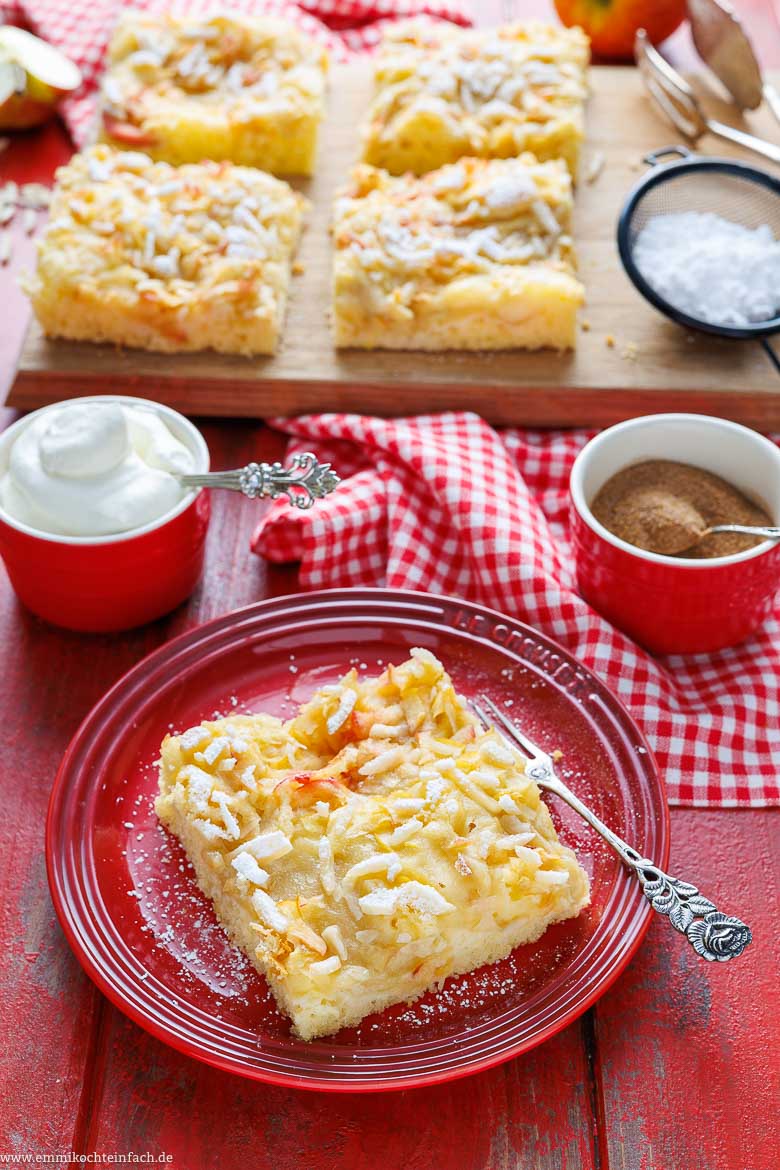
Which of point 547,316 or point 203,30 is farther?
point 203,30

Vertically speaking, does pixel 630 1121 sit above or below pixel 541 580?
below

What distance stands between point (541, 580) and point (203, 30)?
209 centimetres

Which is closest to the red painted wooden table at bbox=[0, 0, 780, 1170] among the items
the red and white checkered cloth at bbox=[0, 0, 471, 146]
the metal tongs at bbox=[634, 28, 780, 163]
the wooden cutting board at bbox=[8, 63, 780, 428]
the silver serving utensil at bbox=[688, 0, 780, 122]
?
the wooden cutting board at bbox=[8, 63, 780, 428]

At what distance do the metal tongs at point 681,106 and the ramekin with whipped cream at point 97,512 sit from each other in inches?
75.8

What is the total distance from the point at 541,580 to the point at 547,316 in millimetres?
768

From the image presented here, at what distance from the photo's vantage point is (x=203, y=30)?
3.62 meters

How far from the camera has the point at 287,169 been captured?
3.53 meters

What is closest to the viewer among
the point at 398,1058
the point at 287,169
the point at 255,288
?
the point at 398,1058

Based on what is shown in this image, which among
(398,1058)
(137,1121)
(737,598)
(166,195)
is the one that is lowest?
(137,1121)

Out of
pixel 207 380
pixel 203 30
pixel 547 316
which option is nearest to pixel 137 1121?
pixel 207 380

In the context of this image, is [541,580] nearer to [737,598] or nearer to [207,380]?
[737,598]

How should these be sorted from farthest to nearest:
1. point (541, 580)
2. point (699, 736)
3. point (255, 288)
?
point (255, 288) → point (541, 580) → point (699, 736)

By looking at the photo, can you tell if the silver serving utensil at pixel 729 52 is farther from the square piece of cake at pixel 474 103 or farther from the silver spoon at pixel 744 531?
the silver spoon at pixel 744 531

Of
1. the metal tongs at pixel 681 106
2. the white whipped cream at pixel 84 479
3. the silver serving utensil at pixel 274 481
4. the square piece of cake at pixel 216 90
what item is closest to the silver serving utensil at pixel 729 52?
the metal tongs at pixel 681 106
